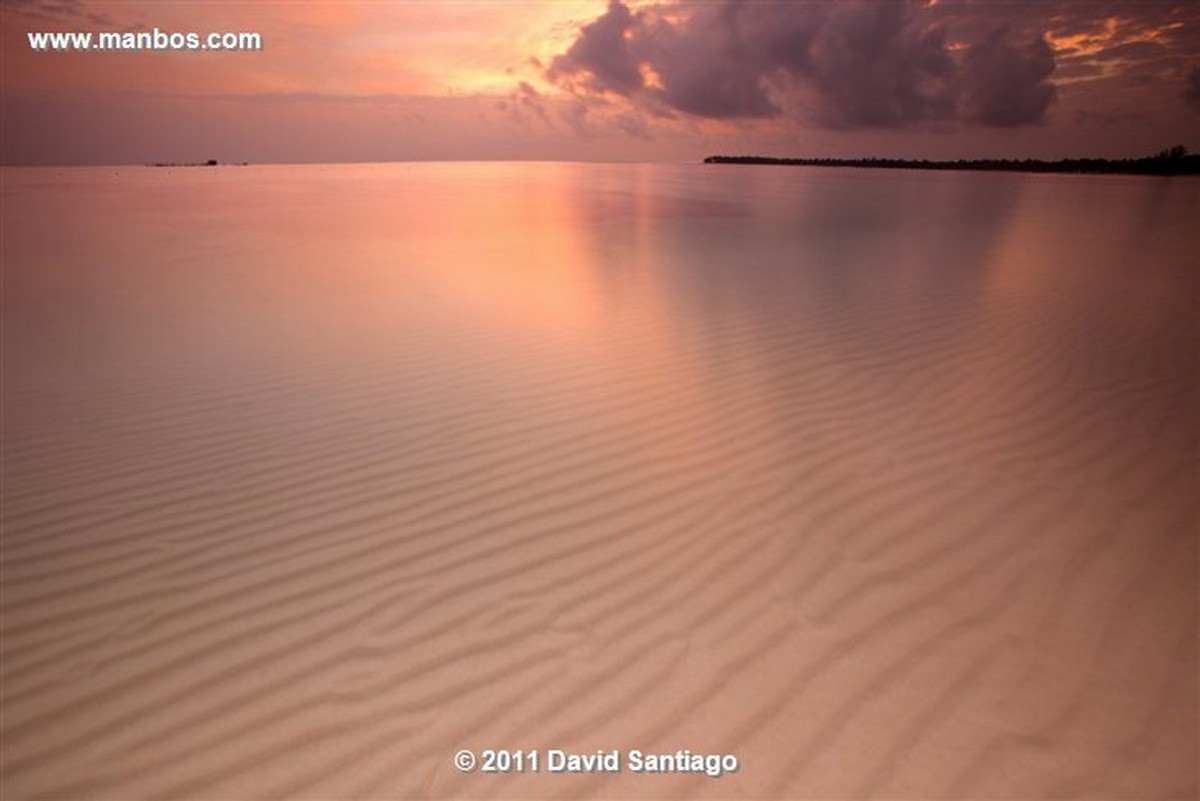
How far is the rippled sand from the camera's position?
70.5 inches

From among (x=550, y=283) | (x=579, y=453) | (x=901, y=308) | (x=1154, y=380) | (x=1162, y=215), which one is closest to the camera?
(x=579, y=453)

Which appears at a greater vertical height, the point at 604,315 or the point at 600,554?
the point at 604,315

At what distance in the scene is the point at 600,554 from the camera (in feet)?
8.44

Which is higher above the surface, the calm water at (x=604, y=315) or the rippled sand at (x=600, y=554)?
the calm water at (x=604, y=315)

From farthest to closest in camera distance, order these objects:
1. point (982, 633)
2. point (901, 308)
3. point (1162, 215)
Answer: point (1162, 215) < point (901, 308) < point (982, 633)

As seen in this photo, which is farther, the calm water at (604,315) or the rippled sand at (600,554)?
the calm water at (604,315)

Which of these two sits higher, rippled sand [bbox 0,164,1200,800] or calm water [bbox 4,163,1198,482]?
calm water [bbox 4,163,1198,482]

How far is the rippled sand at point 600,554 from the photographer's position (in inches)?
70.5

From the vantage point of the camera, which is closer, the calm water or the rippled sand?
the rippled sand

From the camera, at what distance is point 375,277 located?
8.19 metres

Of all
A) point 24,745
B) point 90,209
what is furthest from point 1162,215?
point 90,209

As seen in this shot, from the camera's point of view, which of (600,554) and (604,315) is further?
(604,315)

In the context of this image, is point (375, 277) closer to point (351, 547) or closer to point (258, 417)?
point (258, 417)

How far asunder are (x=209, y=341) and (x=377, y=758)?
15.8 feet
